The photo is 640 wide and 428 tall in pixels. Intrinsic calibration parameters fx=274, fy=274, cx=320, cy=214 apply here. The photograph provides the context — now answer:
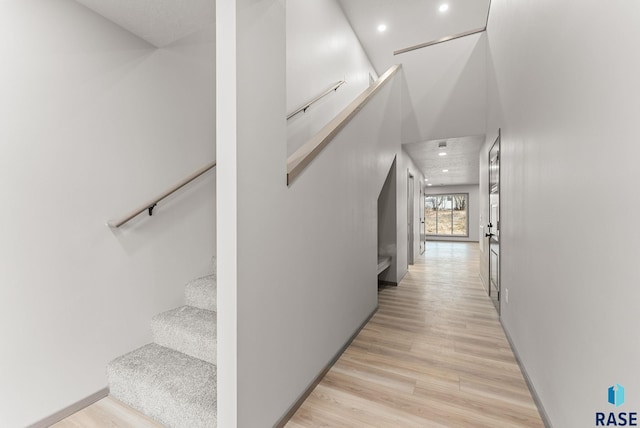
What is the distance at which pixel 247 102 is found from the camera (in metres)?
1.27

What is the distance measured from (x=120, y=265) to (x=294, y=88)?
244 centimetres

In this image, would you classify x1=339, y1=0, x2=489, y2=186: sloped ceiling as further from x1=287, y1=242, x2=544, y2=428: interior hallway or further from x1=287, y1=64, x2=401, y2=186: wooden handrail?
x1=287, y1=242, x2=544, y2=428: interior hallway

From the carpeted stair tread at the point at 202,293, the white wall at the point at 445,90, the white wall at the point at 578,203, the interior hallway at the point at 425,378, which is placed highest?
the white wall at the point at 445,90

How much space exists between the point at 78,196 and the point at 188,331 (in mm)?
1079

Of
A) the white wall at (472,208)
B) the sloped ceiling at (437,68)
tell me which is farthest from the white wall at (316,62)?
the white wall at (472,208)

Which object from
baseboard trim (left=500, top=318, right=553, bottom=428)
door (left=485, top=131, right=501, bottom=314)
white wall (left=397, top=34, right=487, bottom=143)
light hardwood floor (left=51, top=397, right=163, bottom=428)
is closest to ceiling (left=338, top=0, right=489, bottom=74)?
white wall (left=397, top=34, right=487, bottom=143)

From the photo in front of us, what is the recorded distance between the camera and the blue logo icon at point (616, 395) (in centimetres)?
88

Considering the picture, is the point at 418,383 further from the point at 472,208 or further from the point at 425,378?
the point at 472,208

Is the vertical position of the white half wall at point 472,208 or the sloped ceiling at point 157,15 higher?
the sloped ceiling at point 157,15

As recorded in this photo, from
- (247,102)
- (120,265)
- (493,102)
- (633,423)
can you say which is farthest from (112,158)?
(493,102)

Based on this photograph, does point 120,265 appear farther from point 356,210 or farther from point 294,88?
point 294,88

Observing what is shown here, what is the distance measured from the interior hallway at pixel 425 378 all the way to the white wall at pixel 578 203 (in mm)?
239

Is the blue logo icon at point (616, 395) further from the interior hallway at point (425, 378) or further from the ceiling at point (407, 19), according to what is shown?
the ceiling at point (407, 19)

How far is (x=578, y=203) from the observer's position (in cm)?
116
